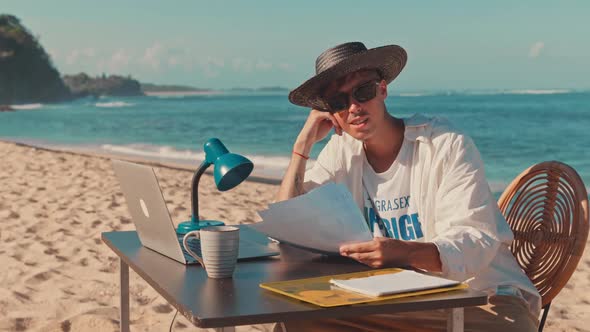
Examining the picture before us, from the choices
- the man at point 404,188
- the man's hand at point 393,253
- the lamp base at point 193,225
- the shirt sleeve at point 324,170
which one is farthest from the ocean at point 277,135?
the man's hand at point 393,253

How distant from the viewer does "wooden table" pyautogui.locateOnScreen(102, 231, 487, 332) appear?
63.9 inches

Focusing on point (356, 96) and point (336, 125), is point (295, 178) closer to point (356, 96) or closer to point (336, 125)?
point (336, 125)

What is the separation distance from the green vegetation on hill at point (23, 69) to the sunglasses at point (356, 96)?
7138 centimetres

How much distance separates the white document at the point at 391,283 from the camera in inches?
68.4

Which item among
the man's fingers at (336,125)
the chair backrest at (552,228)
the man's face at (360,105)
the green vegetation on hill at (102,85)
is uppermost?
the man's face at (360,105)

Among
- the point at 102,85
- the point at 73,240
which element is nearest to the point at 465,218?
the point at 73,240

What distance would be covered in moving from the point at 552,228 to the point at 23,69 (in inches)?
2940

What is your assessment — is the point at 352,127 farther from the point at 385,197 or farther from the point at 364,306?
the point at 364,306

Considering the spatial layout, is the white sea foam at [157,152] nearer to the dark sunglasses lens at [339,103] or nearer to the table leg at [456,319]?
the dark sunglasses lens at [339,103]

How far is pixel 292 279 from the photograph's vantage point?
78.7 inches

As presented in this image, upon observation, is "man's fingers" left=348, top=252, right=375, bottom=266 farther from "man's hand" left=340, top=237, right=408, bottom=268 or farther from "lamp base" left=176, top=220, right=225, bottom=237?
"lamp base" left=176, top=220, right=225, bottom=237

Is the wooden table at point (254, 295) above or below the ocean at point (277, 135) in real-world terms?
above

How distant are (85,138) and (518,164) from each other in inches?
538

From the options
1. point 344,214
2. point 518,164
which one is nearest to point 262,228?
point 344,214
